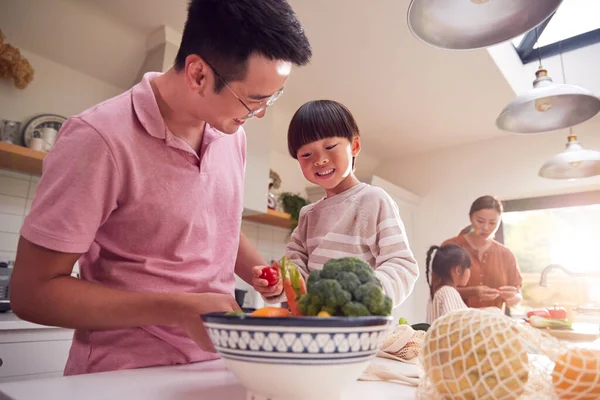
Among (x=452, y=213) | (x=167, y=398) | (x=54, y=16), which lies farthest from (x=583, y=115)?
(x=54, y=16)

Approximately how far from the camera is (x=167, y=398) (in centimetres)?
46

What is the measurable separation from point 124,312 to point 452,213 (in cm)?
375

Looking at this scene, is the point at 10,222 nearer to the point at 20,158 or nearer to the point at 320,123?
the point at 20,158

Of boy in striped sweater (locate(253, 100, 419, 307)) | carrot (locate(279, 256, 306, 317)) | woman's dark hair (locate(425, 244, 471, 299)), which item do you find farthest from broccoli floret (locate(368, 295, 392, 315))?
woman's dark hair (locate(425, 244, 471, 299))

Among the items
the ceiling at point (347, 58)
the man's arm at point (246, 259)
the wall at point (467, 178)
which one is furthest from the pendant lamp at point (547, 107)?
the wall at point (467, 178)

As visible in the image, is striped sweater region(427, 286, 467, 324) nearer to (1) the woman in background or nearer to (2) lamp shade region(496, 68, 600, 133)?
(1) the woman in background

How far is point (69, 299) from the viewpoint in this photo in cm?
62

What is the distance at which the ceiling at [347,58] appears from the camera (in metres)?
2.21

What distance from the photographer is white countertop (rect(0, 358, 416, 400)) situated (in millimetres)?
461

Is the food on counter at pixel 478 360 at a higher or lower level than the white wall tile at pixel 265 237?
lower

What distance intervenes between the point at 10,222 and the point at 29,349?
0.79 meters

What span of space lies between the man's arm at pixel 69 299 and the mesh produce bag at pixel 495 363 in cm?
30

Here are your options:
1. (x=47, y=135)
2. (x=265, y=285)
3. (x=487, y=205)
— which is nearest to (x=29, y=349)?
(x=47, y=135)

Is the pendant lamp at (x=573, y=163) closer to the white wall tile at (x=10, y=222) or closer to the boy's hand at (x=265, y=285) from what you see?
the boy's hand at (x=265, y=285)
